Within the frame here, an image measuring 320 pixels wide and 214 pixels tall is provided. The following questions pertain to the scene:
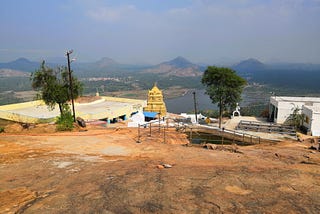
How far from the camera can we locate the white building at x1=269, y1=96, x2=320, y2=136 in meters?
25.9

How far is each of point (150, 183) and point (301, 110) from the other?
85.4ft

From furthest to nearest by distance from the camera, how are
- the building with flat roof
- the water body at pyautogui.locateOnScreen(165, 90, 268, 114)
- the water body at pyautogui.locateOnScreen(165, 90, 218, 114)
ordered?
the water body at pyautogui.locateOnScreen(165, 90, 218, 114)
the water body at pyautogui.locateOnScreen(165, 90, 268, 114)
the building with flat roof

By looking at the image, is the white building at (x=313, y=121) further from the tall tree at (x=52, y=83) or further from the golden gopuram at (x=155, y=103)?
the golden gopuram at (x=155, y=103)

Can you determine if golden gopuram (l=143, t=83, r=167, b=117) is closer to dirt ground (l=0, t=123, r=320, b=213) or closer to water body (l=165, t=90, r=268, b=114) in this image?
dirt ground (l=0, t=123, r=320, b=213)

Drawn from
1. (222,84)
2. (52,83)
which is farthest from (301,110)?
(52,83)

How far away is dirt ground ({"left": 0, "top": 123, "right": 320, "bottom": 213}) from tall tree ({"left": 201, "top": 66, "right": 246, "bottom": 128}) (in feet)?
60.3

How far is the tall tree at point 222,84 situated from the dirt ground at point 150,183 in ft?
60.3

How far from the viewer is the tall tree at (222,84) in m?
31.8

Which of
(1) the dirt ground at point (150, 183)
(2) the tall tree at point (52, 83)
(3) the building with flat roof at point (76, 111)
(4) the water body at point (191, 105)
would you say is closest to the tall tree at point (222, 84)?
(2) the tall tree at point (52, 83)

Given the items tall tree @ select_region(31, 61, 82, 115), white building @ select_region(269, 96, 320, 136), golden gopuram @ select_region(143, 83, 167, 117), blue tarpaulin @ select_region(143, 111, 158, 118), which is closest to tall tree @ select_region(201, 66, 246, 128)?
white building @ select_region(269, 96, 320, 136)

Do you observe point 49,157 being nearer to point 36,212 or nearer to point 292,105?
point 36,212

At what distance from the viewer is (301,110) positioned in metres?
29.7

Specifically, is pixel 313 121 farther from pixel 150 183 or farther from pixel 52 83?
pixel 52 83

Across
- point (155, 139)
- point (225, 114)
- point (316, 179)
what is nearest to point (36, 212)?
point (316, 179)
